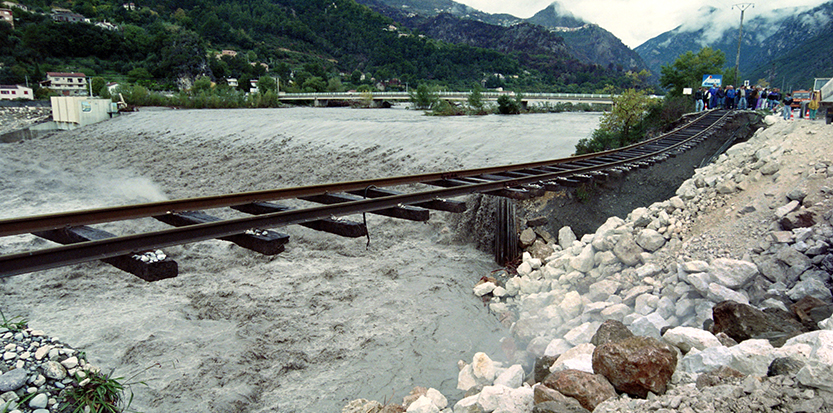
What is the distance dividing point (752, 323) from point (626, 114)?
58.4 feet

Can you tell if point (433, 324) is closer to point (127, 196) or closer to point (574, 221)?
point (574, 221)

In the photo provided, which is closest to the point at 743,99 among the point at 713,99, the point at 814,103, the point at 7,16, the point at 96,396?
the point at 713,99

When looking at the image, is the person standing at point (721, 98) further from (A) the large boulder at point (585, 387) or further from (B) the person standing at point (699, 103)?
(A) the large boulder at point (585, 387)

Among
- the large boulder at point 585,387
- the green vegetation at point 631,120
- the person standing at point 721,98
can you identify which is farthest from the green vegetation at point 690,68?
the large boulder at point 585,387

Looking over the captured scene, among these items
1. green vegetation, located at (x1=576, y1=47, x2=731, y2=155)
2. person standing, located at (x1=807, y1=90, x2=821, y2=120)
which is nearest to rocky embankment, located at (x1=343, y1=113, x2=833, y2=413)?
person standing, located at (x1=807, y1=90, x2=821, y2=120)

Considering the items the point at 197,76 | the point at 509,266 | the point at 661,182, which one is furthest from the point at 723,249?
the point at 197,76

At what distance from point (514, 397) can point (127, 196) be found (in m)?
16.6

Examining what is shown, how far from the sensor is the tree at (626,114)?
66.4ft

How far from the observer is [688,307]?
5.61 meters

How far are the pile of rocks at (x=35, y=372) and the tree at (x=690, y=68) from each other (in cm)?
4481

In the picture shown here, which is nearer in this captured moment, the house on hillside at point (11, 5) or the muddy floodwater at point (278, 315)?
the muddy floodwater at point (278, 315)

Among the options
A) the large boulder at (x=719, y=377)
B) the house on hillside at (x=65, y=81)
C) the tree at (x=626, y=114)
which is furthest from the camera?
the house on hillside at (x=65, y=81)

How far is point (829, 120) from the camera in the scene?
11.4 meters

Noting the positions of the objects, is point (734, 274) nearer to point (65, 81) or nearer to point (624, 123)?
point (624, 123)
